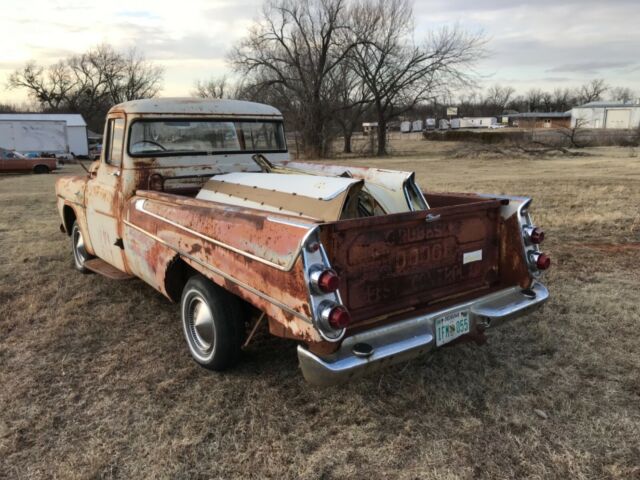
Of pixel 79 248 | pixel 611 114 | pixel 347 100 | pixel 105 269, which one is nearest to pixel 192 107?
pixel 105 269

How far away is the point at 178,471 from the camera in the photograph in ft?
8.43

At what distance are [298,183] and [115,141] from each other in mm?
1978

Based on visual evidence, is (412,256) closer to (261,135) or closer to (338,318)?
(338,318)

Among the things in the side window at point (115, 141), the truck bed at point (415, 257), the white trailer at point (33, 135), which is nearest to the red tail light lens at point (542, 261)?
the truck bed at point (415, 257)

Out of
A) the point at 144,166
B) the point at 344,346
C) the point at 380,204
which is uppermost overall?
the point at 144,166

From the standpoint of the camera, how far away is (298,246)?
252 centimetres

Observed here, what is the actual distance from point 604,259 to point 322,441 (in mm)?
4810

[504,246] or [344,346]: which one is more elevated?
[504,246]

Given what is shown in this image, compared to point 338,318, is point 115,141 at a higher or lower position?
higher

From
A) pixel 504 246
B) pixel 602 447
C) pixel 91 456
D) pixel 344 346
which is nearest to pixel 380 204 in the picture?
pixel 504 246

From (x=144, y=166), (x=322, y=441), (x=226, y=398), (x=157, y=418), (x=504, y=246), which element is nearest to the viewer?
(x=322, y=441)

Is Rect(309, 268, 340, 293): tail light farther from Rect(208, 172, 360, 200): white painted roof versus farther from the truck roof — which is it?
the truck roof

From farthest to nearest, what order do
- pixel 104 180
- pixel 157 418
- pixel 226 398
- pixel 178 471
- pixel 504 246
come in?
pixel 104 180 < pixel 504 246 < pixel 226 398 < pixel 157 418 < pixel 178 471

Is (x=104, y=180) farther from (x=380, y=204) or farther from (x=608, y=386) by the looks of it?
(x=608, y=386)
